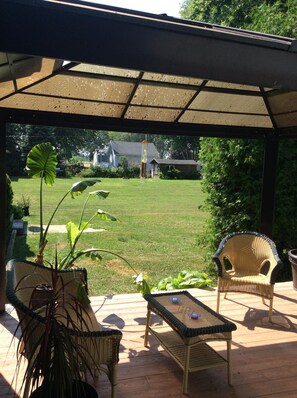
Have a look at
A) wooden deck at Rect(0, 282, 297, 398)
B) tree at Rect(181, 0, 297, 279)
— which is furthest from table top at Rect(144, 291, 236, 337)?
tree at Rect(181, 0, 297, 279)

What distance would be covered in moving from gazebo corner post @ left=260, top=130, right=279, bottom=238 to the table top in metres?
2.38

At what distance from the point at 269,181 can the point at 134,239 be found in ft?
19.4

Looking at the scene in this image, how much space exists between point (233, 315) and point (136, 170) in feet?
103

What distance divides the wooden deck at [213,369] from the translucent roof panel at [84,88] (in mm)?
2450

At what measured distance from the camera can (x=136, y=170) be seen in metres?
35.3

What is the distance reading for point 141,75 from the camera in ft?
11.7

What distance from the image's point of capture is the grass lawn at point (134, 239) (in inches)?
303

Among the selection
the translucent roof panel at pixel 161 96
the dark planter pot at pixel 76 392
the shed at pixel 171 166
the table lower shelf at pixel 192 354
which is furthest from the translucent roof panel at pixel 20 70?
the shed at pixel 171 166

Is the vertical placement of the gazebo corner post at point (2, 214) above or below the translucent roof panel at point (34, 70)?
below

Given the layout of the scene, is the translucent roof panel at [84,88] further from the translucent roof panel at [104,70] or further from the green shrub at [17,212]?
the green shrub at [17,212]

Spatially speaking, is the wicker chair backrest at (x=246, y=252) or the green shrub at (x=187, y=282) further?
the green shrub at (x=187, y=282)

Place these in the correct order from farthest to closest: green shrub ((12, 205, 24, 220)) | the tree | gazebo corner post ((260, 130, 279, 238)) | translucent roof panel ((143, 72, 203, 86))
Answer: green shrub ((12, 205, 24, 220)) < the tree < gazebo corner post ((260, 130, 279, 238)) < translucent roof panel ((143, 72, 203, 86))

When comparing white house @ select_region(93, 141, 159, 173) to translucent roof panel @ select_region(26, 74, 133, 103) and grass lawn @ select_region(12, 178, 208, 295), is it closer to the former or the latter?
grass lawn @ select_region(12, 178, 208, 295)

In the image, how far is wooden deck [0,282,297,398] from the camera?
2.83 meters
